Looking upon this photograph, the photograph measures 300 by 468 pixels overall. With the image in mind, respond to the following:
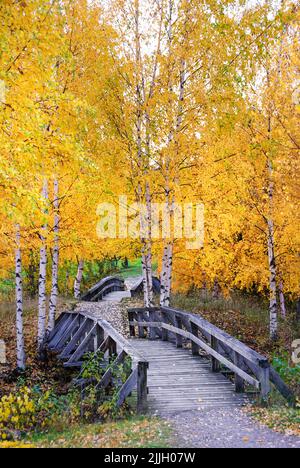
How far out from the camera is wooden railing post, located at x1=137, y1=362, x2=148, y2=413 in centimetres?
877

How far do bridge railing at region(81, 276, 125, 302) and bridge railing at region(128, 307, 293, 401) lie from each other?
828 centimetres

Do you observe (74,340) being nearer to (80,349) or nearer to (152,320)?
(80,349)

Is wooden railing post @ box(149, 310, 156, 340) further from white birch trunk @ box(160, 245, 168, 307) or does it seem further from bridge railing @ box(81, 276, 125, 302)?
bridge railing @ box(81, 276, 125, 302)

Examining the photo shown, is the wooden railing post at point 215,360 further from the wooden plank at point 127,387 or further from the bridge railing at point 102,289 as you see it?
the bridge railing at point 102,289

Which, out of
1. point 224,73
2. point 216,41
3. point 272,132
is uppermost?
point 216,41

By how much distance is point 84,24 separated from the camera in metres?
15.3

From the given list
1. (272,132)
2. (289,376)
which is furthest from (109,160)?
(289,376)

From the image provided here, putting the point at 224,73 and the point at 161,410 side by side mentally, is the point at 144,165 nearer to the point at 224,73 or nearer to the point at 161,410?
the point at 224,73

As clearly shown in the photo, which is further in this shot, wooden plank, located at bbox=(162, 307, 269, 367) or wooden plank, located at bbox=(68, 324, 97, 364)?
wooden plank, located at bbox=(68, 324, 97, 364)

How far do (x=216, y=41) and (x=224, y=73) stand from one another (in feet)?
5.91

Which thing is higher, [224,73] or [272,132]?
[224,73]

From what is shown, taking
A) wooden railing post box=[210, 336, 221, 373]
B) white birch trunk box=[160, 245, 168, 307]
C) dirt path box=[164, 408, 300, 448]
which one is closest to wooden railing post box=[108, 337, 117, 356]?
wooden railing post box=[210, 336, 221, 373]

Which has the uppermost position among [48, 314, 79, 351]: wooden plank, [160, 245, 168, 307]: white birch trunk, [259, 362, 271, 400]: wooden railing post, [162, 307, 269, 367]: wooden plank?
[160, 245, 168, 307]: white birch trunk

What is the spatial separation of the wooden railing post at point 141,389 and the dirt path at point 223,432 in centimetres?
61
